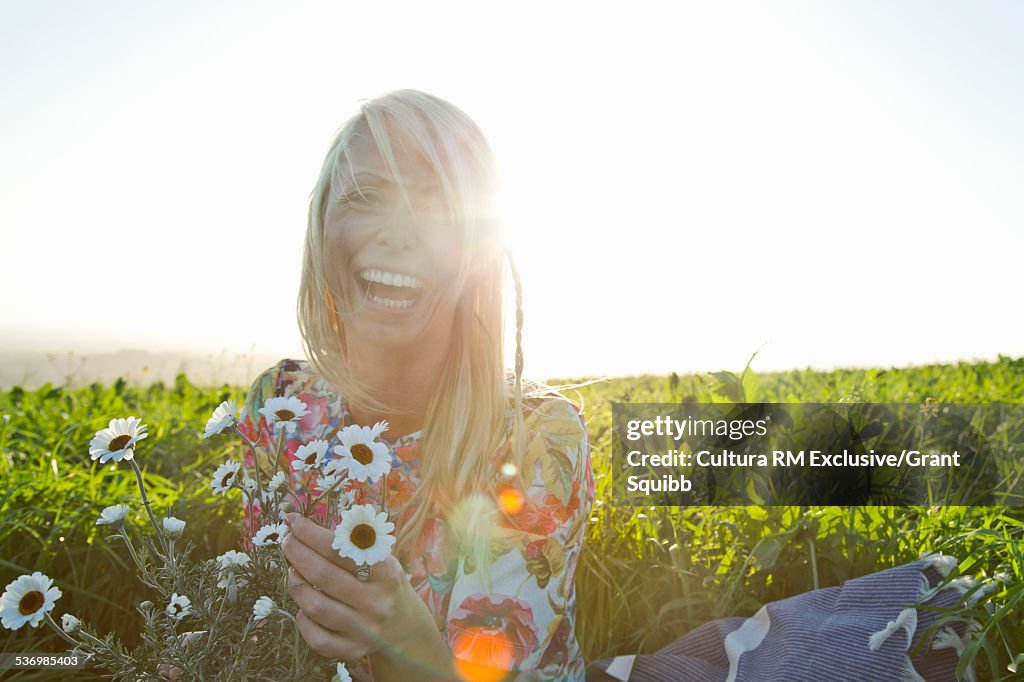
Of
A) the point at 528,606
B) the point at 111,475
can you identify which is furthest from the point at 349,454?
the point at 111,475

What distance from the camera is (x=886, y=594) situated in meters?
1.84

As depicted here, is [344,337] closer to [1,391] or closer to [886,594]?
[886,594]

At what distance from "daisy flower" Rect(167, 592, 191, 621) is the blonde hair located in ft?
3.12

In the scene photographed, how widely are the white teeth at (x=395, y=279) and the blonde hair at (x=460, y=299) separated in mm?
125

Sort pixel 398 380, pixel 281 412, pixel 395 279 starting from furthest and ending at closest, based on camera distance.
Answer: pixel 398 380 < pixel 395 279 < pixel 281 412

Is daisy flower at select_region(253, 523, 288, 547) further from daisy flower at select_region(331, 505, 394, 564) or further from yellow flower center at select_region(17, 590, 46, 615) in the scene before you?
yellow flower center at select_region(17, 590, 46, 615)

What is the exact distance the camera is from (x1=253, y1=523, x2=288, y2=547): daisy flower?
1.11m

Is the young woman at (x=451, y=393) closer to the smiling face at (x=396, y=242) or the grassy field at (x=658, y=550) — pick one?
the smiling face at (x=396, y=242)

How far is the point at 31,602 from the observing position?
1.06m

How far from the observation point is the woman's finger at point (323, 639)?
1114 mm

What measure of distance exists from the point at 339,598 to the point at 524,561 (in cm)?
84

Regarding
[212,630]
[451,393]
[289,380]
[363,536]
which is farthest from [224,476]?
[289,380]

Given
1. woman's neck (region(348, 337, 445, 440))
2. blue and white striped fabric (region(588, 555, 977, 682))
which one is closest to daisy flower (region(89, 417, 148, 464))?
woman's neck (region(348, 337, 445, 440))

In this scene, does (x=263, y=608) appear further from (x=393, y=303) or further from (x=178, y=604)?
(x=393, y=303)
